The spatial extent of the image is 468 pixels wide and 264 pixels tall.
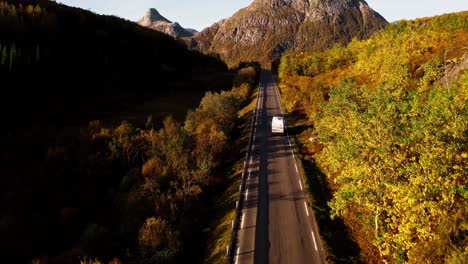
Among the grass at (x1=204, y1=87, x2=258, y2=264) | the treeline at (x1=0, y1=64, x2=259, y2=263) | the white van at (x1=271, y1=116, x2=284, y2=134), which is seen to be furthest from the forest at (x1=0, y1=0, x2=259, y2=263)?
the white van at (x1=271, y1=116, x2=284, y2=134)

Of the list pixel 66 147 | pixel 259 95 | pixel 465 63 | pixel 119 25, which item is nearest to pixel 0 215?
pixel 66 147

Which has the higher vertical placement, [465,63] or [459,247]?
[465,63]

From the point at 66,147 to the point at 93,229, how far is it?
25.3m

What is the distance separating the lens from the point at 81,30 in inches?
4697

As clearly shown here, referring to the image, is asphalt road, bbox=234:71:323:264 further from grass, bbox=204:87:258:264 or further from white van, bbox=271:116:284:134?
white van, bbox=271:116:284:134

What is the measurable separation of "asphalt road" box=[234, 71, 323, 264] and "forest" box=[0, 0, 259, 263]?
4544 millimetres

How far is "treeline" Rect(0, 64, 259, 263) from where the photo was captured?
2827cm

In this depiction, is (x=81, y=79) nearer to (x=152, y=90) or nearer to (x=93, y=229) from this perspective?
(x=152, y=90)

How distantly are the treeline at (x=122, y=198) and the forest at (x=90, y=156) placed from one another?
139 mm

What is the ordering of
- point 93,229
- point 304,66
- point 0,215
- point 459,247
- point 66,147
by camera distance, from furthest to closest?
1. point 304,66
2. point 66,147
3. point 0,215
4. point 93,229
5. point 459,247

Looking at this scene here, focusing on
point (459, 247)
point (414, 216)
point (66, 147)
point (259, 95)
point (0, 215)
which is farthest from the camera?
point (259, 95)

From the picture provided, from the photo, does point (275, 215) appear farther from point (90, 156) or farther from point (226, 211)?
point (90, 156)

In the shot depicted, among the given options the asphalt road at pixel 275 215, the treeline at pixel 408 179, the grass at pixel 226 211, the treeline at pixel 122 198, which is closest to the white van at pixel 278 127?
the asphalt road at pixel 275 215

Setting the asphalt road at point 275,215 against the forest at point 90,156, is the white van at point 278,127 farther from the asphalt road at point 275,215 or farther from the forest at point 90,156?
the forest at point 90,156
